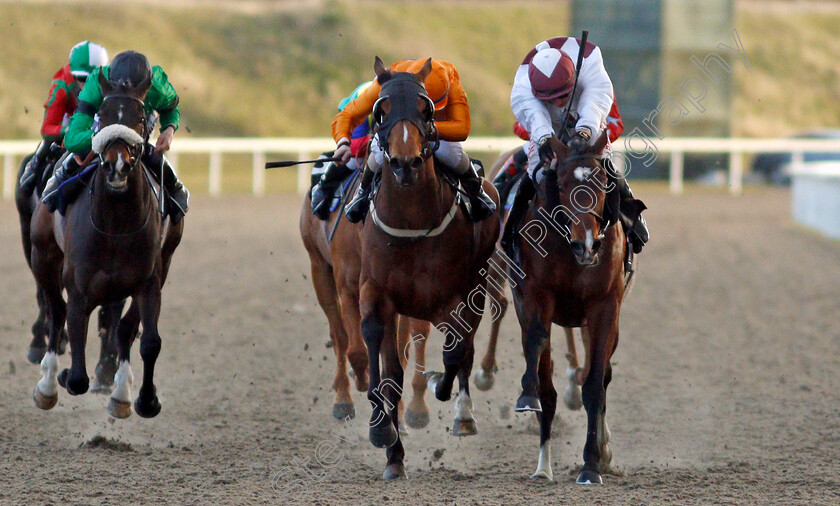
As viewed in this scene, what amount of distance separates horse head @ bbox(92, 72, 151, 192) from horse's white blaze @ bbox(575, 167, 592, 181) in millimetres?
2045

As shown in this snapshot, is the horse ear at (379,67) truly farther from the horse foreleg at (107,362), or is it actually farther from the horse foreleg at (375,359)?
the horse foreleg at (107,362)

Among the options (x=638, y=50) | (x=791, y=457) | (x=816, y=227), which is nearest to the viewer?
(x=791, y=457)

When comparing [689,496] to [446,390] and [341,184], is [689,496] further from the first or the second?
[341,184]

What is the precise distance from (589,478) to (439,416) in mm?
1674

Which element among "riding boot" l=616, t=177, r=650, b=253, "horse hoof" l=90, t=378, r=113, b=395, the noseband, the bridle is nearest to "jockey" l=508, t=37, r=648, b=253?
"riding boot" l=616, t=177, r=650, b=253

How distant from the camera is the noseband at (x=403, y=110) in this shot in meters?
4.88

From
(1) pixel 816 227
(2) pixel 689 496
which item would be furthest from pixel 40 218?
(1) pixel 816 227

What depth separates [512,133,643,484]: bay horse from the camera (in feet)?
17.5

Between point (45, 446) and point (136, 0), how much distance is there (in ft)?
110

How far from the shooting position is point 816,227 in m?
16.7

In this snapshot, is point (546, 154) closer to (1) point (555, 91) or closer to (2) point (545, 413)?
(1) point (555, 91)

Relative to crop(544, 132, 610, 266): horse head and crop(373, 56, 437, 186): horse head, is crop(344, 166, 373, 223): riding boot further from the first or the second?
crop(544, 132, 610, 266): horse head

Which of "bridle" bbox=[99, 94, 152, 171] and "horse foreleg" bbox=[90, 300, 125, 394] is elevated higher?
"bridle" bbox=[99, 94, 152, 171]

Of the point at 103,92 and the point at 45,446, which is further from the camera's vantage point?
the point at 45,446
